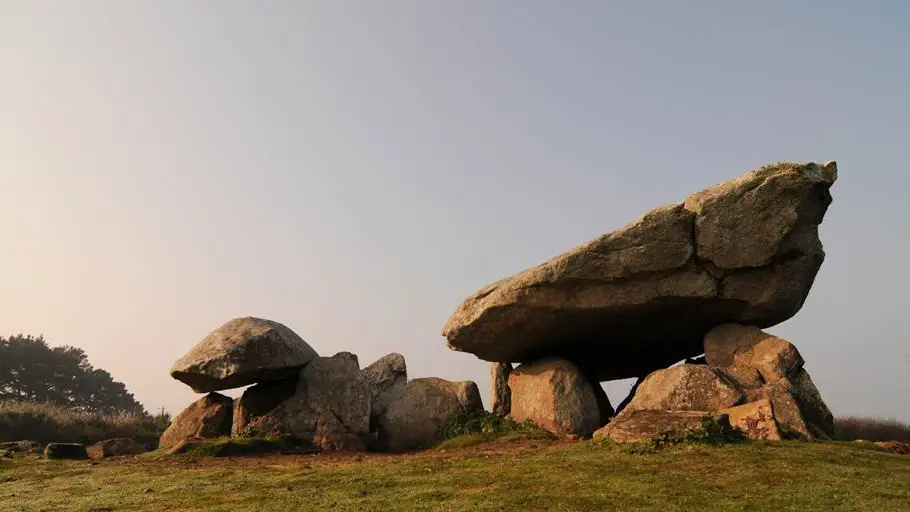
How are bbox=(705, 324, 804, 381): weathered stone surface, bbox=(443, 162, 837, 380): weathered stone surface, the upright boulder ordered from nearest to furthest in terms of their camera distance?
the upright boulder
bbox=(705, 324, 804, 381): weathered stone surface
bbox=(443, 162, 837, 380): weathered stone surface

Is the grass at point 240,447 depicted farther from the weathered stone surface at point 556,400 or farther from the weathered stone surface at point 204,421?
the weathered stone surface at point 556,400

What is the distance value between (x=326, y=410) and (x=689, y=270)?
11127mm

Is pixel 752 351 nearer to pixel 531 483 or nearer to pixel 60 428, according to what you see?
pixel 531 483

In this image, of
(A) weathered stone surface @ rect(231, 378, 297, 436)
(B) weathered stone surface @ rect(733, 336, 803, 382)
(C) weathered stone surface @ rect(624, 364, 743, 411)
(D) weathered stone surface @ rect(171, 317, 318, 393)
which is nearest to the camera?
(C) weathered stone surface @ rect(624, 364, 743, 411)

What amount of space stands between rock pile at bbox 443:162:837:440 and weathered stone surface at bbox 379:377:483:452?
1802mm

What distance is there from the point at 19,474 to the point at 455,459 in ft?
32.4

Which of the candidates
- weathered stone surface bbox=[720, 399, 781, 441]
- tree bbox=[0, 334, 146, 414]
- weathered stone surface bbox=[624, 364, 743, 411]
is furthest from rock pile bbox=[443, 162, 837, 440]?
tree bbox=[0, 334, 146, 414]

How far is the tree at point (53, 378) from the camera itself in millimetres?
49656

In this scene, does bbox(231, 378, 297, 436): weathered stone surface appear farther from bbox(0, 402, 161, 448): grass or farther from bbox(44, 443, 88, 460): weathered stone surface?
bbox(0, 402, 161, 448): grass

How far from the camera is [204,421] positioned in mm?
21469

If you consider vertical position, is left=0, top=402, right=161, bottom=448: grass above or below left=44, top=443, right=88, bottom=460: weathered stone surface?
above

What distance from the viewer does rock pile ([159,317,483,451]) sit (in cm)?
2002

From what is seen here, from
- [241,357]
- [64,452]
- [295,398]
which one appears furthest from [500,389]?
[64,452]

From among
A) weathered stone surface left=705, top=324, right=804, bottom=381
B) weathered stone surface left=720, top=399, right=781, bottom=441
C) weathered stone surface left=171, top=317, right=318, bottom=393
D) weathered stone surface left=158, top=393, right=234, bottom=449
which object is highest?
weathered stone surface left=171, top=317, right=318, bottom=393
